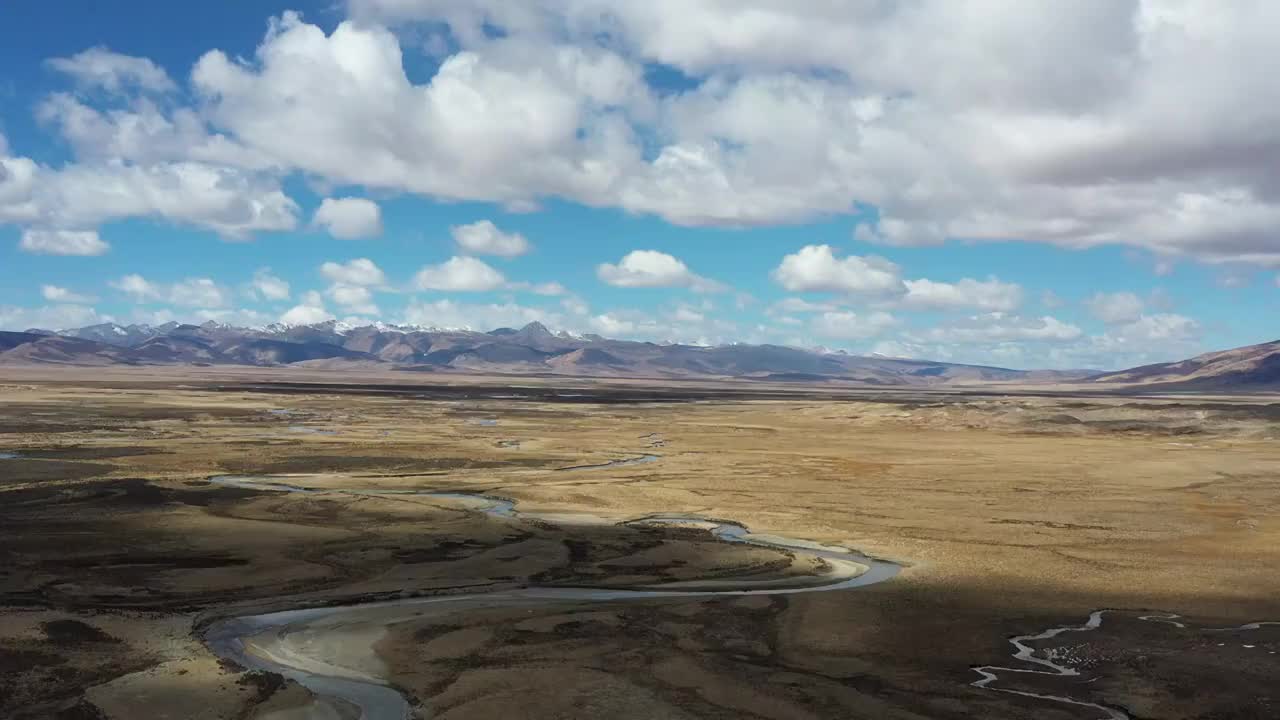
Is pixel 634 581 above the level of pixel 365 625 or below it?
above

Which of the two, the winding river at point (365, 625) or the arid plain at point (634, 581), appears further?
the winding river at point (365, 625)

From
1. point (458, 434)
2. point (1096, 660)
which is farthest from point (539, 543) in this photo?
point (458, 434)

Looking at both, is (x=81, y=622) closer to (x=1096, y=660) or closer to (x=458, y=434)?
(x=1096, y=660)

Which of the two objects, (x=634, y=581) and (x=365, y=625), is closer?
(x=365, y=625)

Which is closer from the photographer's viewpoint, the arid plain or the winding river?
the arid plain
